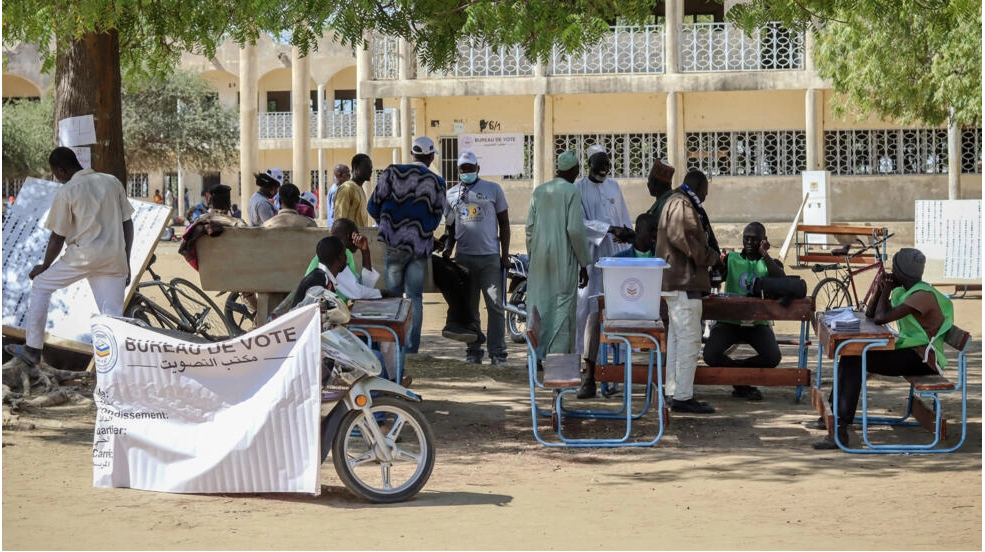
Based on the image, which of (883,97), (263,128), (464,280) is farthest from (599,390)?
(263,128)

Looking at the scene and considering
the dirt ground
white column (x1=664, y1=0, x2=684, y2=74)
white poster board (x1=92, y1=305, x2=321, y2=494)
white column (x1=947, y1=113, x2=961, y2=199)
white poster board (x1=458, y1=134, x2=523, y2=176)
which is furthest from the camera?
white column (x1=664, y1=0, x2=684, y2=74)

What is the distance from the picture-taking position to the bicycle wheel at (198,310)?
33.9 ft

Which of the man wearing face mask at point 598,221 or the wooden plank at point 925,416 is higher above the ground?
the man wearing face mask at point 598,221

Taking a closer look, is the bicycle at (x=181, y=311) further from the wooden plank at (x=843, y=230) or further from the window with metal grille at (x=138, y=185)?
the window with metal grille at (x=138, y=185)

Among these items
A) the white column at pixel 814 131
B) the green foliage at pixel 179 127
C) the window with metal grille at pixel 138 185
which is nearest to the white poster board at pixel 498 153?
the white column at pixel 814 131

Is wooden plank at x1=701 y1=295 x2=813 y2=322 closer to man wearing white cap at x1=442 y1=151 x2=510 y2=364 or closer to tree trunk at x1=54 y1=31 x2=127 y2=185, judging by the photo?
man wearing white cap at x1=442 y1=151 x2=510 y2=364

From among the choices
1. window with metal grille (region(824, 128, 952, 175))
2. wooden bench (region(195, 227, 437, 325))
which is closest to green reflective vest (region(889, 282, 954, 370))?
wooden bench (region(195, 227, 437, 325))

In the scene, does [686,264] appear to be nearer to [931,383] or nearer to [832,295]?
[931,383]

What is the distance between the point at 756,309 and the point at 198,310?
4939 mm

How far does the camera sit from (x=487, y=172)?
691 inches

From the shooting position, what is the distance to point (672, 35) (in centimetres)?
2567

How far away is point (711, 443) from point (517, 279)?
5.29m

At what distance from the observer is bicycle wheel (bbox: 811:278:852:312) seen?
13.7 m

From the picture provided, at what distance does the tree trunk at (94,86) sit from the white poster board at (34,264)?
1.55 feet
